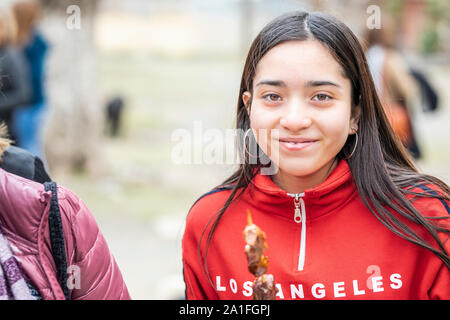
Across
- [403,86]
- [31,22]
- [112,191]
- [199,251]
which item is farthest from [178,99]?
[199,251]

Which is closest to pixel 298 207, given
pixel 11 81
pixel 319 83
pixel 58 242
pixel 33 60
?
pixel 319 83

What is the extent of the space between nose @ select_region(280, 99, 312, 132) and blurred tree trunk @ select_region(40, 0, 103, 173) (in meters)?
5.98

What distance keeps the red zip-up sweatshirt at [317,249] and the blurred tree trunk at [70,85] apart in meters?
5.76

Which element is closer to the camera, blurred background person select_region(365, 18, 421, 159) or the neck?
the neck

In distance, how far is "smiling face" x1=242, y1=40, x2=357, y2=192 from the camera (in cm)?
168

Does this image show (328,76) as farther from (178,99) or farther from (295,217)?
(178,99)

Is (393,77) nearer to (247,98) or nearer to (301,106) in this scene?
(247,98)

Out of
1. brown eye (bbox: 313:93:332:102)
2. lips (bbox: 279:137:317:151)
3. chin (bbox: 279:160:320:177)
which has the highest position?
brown eye (bbox: 313:93:332:102)

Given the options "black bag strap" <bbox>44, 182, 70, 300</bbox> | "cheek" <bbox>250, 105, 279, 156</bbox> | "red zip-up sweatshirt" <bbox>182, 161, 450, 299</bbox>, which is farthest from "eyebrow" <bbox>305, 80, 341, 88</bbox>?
"black bag strap" <bbox>44, 182, 70, 300</bbox>

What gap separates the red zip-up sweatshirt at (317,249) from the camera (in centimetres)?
167

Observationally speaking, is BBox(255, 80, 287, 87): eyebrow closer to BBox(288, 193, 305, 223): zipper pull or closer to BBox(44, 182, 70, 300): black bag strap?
BBox(288, 193, 305, 223): zipper pull

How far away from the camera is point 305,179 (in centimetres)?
190

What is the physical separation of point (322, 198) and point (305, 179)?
0.14 metres

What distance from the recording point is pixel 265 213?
1854 millimetres
